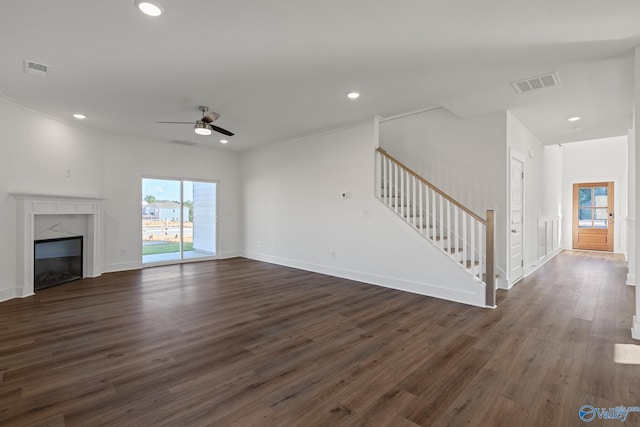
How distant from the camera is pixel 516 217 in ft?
17.0

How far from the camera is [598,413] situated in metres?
1.92

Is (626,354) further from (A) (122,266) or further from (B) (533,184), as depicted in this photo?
(A) (122,266)

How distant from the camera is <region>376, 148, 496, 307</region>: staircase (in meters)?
4.00

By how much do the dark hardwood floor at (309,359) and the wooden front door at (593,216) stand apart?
5.75 meters

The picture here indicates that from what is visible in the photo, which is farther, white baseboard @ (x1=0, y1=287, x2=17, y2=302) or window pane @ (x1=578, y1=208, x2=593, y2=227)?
window pane @ (x1=578, y1=208, x2=593, y2=227)

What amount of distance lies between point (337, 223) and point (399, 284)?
1.65m

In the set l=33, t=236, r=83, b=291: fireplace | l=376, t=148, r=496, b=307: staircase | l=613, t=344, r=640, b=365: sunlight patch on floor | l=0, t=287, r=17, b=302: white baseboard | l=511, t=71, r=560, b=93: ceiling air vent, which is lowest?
l=613, t=344, r=640, b=365: sunlight patch on floor

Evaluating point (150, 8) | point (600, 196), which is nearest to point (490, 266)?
point (150, 8)

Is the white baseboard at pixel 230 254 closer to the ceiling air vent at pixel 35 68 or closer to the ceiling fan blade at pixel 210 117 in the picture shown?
the ceiling fan blade at pixel 210 117

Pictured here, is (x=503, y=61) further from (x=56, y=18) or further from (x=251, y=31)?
(x=56, y=18)

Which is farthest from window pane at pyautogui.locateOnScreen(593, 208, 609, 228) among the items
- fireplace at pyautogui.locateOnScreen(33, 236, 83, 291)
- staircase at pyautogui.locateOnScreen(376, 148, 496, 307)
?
fireplace at pyautogui.locateOnScreen(33, 236, 83, 291)

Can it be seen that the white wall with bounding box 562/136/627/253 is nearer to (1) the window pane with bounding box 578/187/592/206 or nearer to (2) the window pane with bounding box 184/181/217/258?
(1) the window pane with bounding box 578/187/592/206

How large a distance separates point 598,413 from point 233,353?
2.65m

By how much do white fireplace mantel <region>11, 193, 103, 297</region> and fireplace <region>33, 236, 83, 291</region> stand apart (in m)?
0.14
